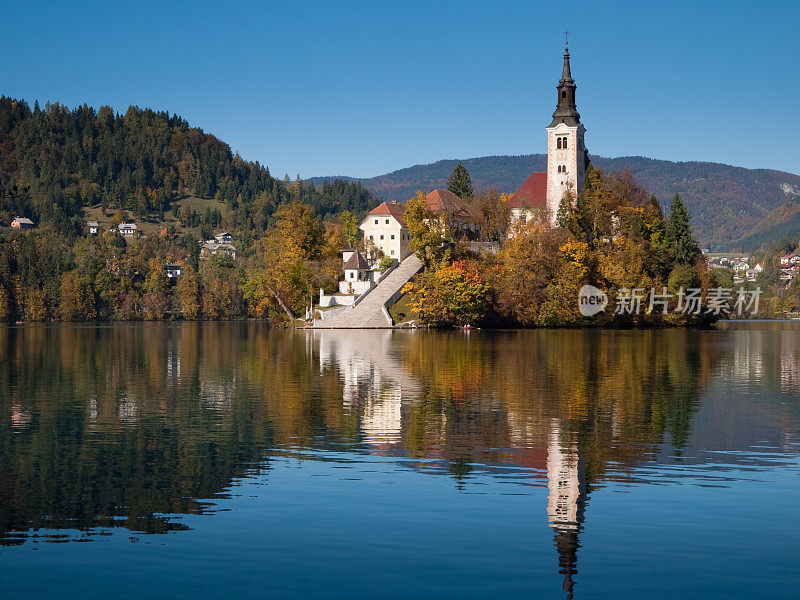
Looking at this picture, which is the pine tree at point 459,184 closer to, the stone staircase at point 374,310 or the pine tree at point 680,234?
the stone staircase at point 374,310

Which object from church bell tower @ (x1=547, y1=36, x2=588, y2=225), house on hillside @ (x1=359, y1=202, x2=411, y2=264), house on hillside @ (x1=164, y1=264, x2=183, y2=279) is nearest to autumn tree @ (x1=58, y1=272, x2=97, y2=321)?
house on hillside @ (x1=164, y1=264, x2=183, y2=279)

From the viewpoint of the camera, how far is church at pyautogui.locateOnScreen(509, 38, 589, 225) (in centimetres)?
11781

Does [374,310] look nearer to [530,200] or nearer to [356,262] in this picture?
[356,262]

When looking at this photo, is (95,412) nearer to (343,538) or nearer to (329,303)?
(343,538)

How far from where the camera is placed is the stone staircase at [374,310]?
100938mm

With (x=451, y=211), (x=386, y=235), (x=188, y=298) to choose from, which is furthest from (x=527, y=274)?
(x=188, y=298)

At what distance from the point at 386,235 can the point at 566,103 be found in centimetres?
3031

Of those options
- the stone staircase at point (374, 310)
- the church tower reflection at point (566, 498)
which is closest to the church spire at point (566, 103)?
the stone staircase at point (374, 310)

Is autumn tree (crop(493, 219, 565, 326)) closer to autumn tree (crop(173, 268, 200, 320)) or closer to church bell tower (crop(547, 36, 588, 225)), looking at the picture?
church bell tower (crop(547, 36, 588, 225))

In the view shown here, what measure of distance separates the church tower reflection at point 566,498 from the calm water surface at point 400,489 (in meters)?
0.06

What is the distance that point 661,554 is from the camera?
44.5 ft

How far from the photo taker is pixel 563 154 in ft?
389

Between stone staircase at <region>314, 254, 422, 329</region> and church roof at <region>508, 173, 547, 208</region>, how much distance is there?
18.1 metres

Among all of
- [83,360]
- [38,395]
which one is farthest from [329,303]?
[38,395]
